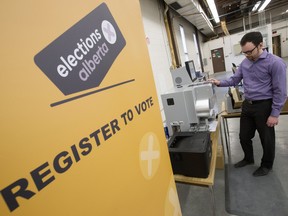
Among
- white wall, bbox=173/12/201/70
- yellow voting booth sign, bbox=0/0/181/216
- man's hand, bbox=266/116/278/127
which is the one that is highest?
white wall, bbox=173/12/201/70

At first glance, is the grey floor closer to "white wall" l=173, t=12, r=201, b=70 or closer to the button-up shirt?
the button-up shirt

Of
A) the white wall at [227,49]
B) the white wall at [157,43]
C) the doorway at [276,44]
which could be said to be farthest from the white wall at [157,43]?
the doorway at [276,44]

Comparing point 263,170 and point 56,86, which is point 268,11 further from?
point 56,86

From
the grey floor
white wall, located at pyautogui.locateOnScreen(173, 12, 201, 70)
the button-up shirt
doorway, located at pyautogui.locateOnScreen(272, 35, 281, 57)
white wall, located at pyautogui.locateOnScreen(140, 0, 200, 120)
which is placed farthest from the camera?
doorway, located at pyautogui.locateOnScreen(272, 35, 281, 57)

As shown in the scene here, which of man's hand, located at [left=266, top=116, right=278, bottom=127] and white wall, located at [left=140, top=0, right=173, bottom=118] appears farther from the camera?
white wall, located at [left=140, top=0, right=173, bottom=118]

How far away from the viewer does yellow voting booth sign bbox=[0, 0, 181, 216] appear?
0.42m

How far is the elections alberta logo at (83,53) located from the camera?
0.51m

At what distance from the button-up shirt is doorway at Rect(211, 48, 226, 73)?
1087cm

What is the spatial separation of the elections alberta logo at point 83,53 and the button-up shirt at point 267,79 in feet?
5.13

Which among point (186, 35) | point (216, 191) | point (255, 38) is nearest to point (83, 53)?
point (255, 38)

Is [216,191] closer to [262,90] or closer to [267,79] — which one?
[262,90]

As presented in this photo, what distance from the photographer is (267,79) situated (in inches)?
68.8

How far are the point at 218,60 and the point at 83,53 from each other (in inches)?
502

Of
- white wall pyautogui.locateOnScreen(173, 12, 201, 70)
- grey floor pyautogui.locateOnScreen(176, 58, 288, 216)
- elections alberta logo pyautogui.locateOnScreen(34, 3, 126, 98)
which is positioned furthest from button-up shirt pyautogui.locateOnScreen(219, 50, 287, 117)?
white wall pyautogui.locateOnScreen(173, 12, 201, 70)
